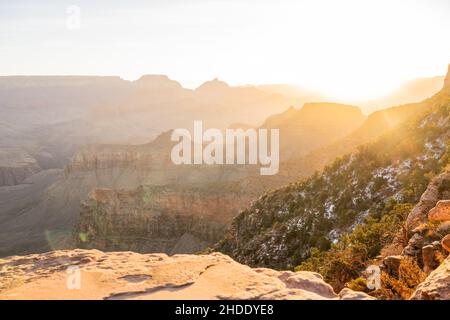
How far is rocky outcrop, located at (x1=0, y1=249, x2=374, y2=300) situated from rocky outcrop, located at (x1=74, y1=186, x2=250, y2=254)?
132ft

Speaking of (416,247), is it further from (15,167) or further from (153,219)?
(15,167)

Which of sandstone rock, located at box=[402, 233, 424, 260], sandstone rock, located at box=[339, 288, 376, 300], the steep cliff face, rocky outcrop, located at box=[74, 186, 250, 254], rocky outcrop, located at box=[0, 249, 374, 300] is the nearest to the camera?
sandstone rock, located at box=[339, 288, 376, 300]

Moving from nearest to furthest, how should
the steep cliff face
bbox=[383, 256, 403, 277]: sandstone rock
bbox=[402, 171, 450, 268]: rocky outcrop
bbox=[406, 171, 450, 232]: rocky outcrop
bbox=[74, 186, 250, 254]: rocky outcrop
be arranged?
bbox=[402, 171, 450, 268]: rocky outcrop, bbox=[383, 256, 403, 277]: sandstone rock, bbox=[406, 171, 450, 232]: rocky outcrop, the steep cliff face, bbox=[74, 186, 250, 254]: rocky outcrop

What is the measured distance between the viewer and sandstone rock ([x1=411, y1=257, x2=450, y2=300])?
276 inches

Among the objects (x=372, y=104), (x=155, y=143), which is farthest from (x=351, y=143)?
(x=372, y=104)

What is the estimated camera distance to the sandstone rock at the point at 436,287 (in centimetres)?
702

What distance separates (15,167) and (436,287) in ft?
492

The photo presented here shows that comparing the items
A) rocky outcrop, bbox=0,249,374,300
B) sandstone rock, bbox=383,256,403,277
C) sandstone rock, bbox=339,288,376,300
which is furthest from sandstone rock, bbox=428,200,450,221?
sandstone rock, bbox=339,288,376,300

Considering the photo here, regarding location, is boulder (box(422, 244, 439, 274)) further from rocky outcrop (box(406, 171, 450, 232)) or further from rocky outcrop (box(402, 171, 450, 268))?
rocky outcrop (box(406, 171, 450, 232))

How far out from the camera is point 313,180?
25.8 meters

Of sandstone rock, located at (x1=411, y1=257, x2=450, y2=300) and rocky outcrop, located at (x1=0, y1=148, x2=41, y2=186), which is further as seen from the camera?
rocky outcrop, located at (x1=0, y1=148, x2=41, y2=186)

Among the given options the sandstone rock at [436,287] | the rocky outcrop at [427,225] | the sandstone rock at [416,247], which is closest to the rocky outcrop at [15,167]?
the rocky outcrop at [427,225]
